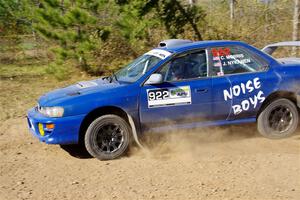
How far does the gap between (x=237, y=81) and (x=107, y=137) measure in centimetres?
216

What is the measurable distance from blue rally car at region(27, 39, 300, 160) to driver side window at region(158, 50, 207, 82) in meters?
0.01

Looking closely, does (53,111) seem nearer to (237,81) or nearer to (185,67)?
(185,67)

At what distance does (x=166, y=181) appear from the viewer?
541cm

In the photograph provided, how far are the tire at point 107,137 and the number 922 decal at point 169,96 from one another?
20.7 inches

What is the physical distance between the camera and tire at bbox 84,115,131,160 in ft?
20.3

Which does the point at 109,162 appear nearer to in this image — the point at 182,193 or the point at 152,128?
the point at 152,128

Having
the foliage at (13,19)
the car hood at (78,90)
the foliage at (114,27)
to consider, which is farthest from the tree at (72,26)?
the car hood at (78,90)

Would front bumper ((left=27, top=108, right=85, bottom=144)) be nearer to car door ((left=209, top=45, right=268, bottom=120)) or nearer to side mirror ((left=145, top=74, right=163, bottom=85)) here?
side mirror ((left=145, top=74, right=163, bottom=85))

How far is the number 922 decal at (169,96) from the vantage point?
20.9 ft

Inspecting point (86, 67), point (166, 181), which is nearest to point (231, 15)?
point (86, 67)

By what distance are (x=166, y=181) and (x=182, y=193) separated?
42 cm

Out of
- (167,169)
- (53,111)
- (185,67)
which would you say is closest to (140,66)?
(185,67)

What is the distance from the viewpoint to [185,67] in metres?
6.66

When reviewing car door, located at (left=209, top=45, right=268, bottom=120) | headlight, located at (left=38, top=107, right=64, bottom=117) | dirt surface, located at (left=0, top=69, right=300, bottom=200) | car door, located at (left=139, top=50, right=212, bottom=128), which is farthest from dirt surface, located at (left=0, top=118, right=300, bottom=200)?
headlight, located at (left=38, top=107, right=64, bottom=117)
